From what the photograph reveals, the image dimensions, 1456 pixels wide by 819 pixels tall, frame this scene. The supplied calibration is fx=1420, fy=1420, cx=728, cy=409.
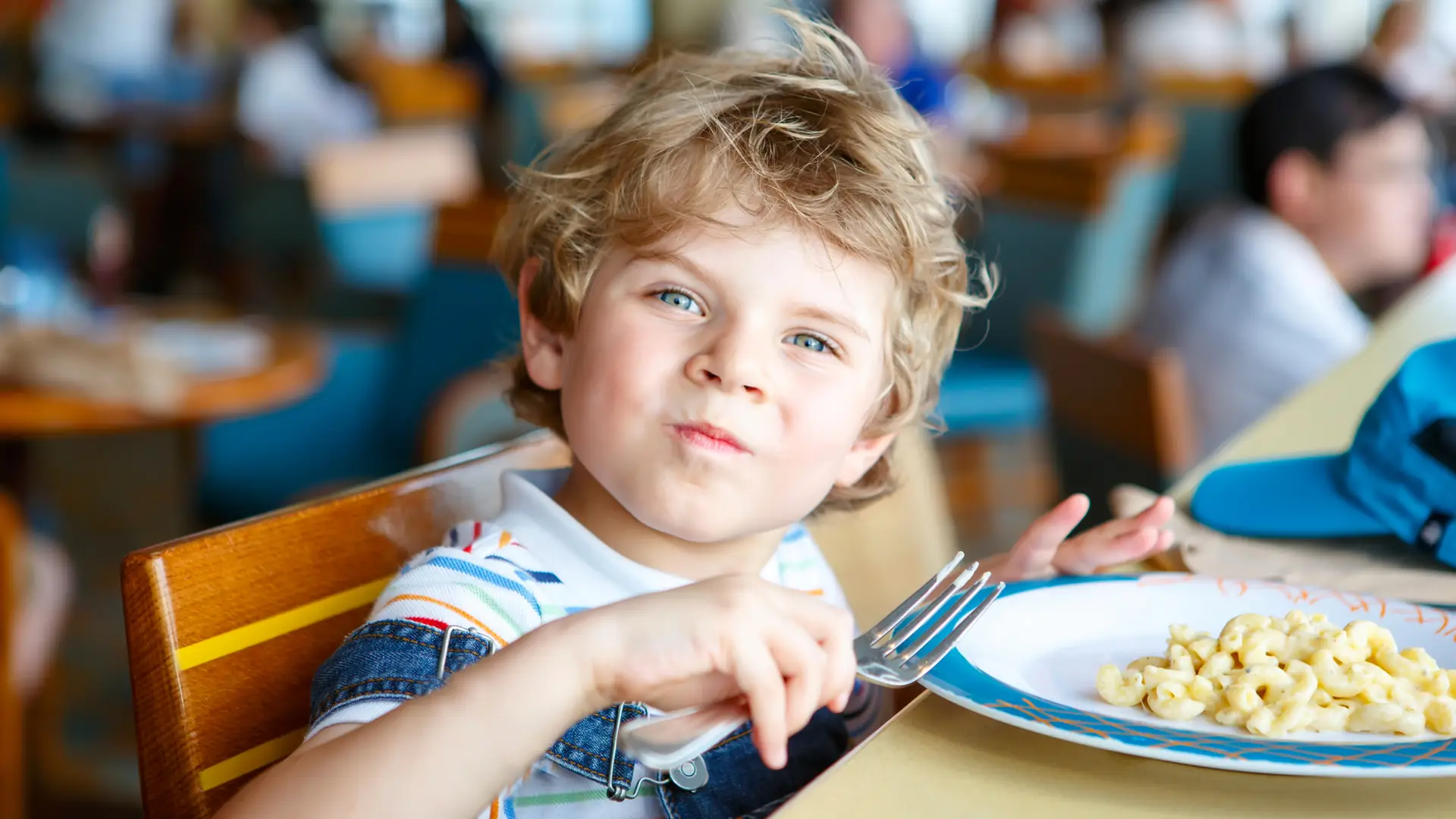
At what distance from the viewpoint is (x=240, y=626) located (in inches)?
31.7

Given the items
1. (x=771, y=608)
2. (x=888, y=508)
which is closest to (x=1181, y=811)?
(x=771, y=608)

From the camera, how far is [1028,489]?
4.04 m

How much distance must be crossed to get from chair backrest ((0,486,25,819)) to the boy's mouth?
42.9 inches

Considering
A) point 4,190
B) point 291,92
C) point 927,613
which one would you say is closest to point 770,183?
point 927,613

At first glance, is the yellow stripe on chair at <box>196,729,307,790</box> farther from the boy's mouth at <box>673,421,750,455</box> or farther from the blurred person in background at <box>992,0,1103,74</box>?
the blurred person in background at <box>992,0,1103,74</box>

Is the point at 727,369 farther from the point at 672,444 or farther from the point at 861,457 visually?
the point at 861,457

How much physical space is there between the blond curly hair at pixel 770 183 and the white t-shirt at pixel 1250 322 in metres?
1.42

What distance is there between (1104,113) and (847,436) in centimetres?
652

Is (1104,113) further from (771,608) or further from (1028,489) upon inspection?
(771,608)

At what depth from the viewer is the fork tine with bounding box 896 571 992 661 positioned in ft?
2.22

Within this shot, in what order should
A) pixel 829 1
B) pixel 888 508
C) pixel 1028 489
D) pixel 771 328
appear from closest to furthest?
pixel 771 328, pixel 888 508, pixel 1028 489, pixel 829 1

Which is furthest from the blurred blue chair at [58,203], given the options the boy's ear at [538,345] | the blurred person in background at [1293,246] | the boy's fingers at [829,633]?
the boy's fingers at [829,633]

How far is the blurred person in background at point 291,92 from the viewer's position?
651 centimetres

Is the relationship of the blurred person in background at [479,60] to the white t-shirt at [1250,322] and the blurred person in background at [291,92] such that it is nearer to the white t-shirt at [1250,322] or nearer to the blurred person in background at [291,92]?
the blurred person in background at [291,92]
